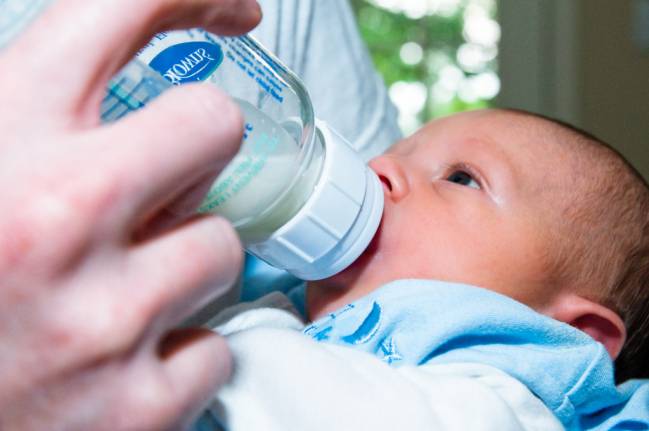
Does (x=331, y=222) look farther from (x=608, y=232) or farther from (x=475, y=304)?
(x=608, y=232)

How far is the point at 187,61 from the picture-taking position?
1.86 ft

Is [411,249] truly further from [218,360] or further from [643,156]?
[643,156]

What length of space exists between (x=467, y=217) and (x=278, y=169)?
0.27 meters

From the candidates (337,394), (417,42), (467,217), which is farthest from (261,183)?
(417,42)

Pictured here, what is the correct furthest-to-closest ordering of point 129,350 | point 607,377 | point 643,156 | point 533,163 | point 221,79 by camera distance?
point 643,156, point 533,163, point 607,377, point 221,79, point 129,350

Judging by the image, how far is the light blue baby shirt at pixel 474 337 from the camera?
26.9 inches

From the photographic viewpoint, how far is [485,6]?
2.96 metres

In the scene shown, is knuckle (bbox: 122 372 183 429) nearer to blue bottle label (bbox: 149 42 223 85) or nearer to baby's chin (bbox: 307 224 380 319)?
blue bottle label (bbox: 149 42 223 85)

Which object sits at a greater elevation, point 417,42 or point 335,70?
point 335,70

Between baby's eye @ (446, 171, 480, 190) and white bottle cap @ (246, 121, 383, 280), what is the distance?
0.15 meters

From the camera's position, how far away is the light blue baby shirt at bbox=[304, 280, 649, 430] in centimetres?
68

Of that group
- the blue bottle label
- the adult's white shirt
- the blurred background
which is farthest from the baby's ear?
the blurred background

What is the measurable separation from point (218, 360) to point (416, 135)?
1.88 feet

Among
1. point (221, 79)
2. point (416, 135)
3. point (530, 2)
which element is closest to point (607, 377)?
point (416, 135)
